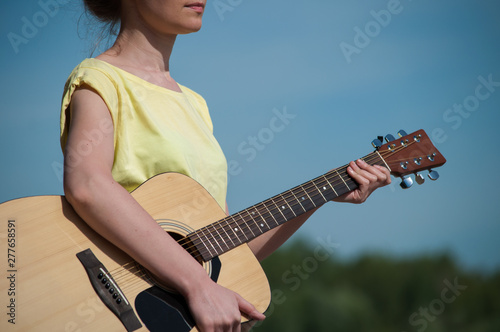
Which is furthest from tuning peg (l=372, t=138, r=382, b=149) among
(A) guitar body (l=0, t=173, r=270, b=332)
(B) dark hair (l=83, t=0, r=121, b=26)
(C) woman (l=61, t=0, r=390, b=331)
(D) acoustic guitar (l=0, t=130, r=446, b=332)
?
(B) dark hair (l=83, t=0, r=121, b=26)

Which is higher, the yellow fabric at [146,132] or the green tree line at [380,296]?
the yellow fabric at [146,132]

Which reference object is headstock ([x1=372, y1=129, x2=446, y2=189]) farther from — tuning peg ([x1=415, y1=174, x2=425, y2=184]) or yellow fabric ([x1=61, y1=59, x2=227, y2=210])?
yellow fabric ([x1=61, y1=59, x2=227, y2=210])

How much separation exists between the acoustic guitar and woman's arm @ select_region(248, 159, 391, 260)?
0.14m

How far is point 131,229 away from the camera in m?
1.35

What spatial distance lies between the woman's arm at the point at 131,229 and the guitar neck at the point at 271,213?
0.16 meters

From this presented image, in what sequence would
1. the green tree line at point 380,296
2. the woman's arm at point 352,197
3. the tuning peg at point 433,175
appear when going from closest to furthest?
the woman's arm at point 352,197 < the tuning peg at point 433,175 < the green tree line at point 380,296

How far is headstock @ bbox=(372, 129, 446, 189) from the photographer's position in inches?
74.2

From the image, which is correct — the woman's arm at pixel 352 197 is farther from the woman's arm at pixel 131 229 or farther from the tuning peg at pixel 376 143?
the woman's arm at pixel 131 229

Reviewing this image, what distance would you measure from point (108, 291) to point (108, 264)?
0.07 meters

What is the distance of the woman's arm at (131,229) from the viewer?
1.35m

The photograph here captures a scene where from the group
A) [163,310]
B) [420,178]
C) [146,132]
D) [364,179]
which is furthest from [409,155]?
[163,310]

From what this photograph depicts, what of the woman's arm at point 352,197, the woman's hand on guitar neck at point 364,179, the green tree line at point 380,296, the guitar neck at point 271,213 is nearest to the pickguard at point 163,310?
the guitar neck at point 271,213

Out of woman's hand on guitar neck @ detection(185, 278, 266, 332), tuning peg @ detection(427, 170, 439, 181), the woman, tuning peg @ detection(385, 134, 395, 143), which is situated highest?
the woman

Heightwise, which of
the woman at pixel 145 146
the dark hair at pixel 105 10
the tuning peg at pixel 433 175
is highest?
the dark hair at pixel 105 10
